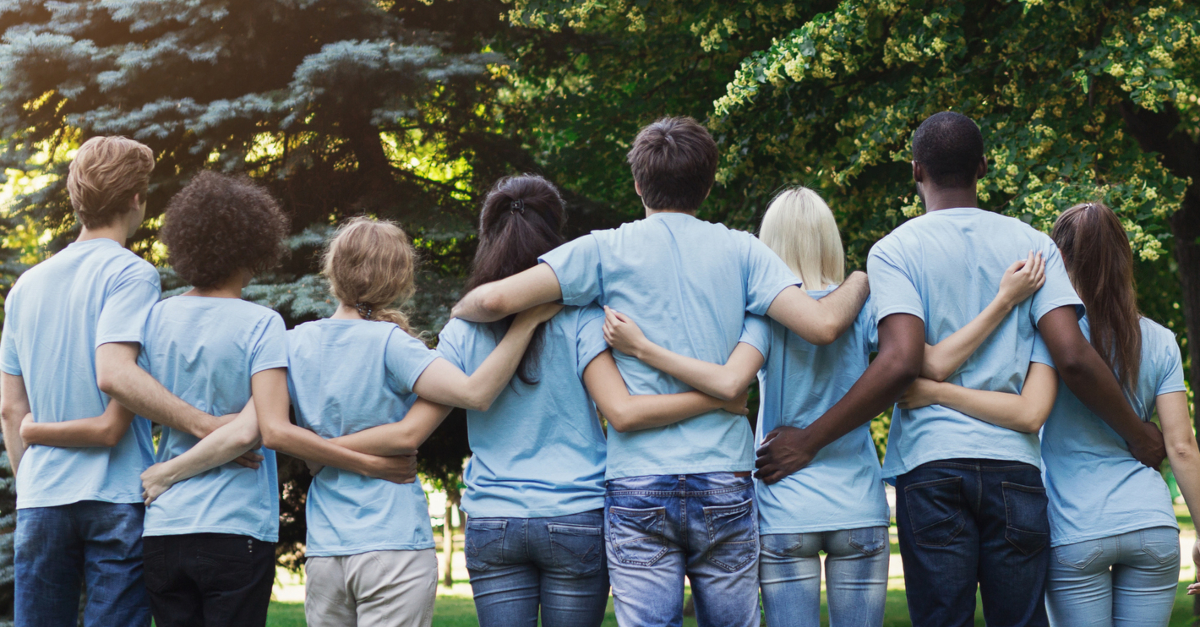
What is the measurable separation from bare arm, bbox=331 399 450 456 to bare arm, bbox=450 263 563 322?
360mm

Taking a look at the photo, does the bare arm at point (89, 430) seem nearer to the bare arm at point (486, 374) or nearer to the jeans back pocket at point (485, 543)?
the bare arm at point (486, 374)

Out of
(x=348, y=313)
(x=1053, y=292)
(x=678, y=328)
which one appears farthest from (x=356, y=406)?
(x=1053, y=292)

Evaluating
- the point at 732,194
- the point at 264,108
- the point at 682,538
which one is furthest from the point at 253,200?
the point at 732,194

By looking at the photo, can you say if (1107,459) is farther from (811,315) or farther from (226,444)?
(226,444)

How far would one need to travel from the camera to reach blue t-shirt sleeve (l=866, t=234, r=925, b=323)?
2703 mm

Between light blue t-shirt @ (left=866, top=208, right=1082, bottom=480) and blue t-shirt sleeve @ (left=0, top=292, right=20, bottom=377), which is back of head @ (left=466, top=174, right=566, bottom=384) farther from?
blue t-shirt sleeve @ (left=0, top=292, right=20, bottom=377)

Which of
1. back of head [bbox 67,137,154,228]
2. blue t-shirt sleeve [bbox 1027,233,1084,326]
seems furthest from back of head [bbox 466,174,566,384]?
blue t-shirt sleeve [bbox 1027,233,1084,326]

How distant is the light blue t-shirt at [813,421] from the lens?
2.70 meters

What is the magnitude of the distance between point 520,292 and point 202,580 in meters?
1.26

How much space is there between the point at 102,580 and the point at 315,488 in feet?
2.25

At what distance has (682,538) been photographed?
2.55 meters

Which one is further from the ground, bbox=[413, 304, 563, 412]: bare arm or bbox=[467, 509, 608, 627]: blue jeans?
bbox=[413, 304, 563, 412]: bare arm

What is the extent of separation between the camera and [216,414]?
112 inches

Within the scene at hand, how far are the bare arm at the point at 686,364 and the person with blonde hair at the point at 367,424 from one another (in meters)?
0.25
